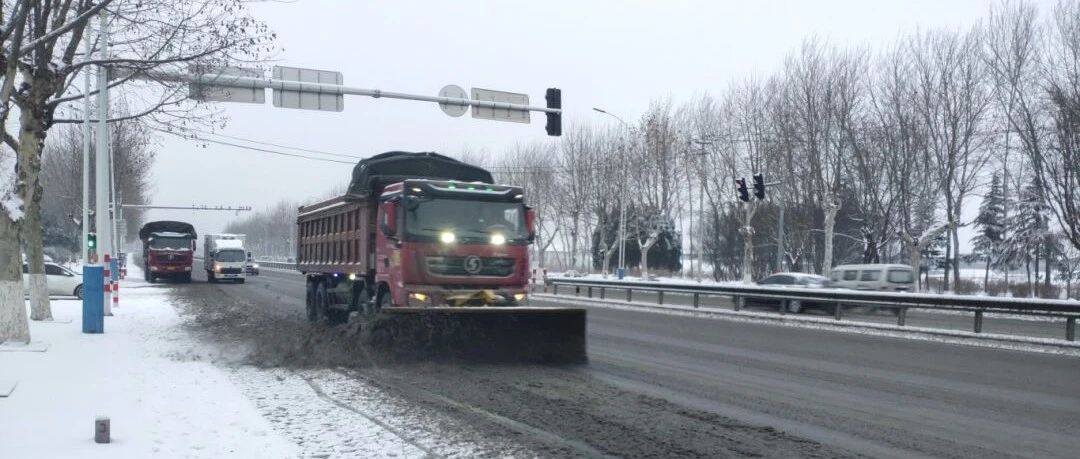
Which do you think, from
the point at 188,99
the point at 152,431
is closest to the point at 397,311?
the point at 152,431

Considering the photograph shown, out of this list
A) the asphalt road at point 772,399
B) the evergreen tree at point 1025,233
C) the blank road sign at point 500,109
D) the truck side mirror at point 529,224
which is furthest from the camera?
the evergreen tree at point 1025,233

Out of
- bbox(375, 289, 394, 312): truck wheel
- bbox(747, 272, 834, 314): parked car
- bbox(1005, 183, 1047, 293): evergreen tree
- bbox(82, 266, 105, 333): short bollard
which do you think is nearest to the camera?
bbox(375, 289, 394, 312): truck wheel

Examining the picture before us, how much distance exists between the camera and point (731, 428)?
322 inches

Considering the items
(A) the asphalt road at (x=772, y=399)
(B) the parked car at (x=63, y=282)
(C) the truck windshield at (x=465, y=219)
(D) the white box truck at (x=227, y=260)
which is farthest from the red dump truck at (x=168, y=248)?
(C) the truck windshield at (x=465, y=219)

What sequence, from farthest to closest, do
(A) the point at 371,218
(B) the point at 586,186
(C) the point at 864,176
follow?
(B) the point at 586,186 → (C) the point at 864,176 → (A) the point at 371,218

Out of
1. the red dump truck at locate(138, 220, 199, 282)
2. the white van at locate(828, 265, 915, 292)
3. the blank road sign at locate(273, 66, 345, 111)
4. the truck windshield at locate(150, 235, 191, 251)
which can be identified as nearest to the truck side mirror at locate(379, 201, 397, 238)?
the blank road sign at locate(273, 66, 345, 111)

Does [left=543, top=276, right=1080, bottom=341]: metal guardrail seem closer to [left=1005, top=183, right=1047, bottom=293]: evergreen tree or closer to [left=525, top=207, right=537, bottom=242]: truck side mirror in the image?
[left=525, top=207, right=537, bottom=242]: truck side mirror

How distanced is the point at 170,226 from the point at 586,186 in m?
30.5

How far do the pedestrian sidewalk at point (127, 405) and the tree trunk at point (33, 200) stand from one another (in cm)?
288

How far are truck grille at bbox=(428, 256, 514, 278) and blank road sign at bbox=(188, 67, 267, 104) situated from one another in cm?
564

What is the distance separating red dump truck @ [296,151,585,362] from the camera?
13.0m

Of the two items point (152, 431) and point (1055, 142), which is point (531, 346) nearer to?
point (152, 431)

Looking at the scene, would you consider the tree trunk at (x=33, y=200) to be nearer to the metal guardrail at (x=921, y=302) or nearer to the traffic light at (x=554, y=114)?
the traffic light at (x=554, y=114)

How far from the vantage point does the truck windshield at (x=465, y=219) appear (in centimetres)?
1420
